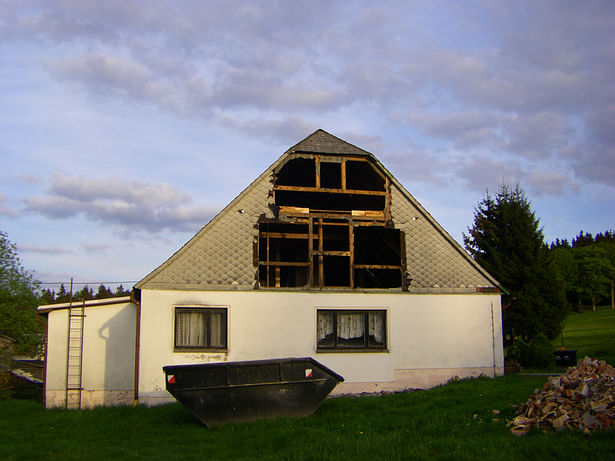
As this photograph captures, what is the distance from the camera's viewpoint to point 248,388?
1243 cm

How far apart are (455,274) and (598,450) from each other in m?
9.47

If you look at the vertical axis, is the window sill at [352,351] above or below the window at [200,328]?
below

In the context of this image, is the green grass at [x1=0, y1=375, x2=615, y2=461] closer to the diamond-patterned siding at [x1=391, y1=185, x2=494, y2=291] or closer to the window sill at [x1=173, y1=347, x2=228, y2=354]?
the window sill at [x1=173, y1=347, x2=228, y2=354]

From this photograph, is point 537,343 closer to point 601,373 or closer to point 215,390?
point 601,373

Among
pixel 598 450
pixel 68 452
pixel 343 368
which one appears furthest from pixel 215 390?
pixel 598 450

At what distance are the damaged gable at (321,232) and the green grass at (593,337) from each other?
9512 millimetres

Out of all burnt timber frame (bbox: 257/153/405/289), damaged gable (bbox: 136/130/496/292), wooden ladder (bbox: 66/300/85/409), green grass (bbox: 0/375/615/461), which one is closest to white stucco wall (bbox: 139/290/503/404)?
damaged gable (bbox: 136/130/496/292)

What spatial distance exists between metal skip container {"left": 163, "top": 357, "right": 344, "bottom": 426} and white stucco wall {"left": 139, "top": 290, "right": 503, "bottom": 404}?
3.67 metres

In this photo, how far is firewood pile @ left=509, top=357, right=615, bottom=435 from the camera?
31.2ft

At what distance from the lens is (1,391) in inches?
773

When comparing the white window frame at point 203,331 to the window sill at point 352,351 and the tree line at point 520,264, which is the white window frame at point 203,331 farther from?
the tree line at point 520,264

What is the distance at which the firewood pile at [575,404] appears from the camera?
952 cm

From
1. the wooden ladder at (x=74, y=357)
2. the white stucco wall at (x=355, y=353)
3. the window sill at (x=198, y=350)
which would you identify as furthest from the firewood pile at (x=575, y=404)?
the wooden ladder at (x=74, y=357)

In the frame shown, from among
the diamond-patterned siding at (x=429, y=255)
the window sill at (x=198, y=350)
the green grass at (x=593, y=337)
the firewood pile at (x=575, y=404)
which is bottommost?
the green grass at (x=593, y=337)
